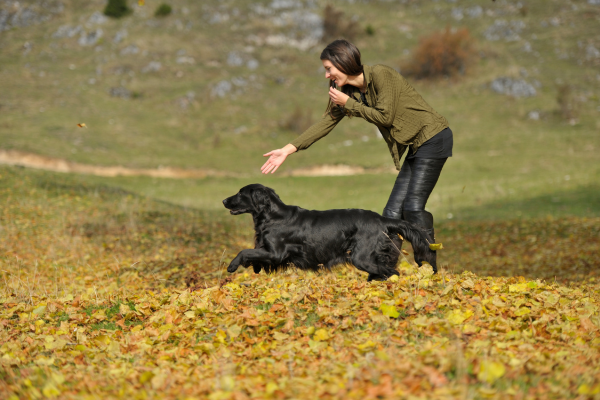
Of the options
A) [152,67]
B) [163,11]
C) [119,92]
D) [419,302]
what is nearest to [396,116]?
[419,302]

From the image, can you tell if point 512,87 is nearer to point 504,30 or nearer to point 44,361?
point 504,30

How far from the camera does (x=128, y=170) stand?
87.1 feet

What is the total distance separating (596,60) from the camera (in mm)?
43594

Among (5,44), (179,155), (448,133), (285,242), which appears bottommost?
(179,155)

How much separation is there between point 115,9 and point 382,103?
175 ft

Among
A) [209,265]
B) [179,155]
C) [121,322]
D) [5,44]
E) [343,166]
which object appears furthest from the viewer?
[5,44]

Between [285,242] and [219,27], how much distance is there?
4977 centimetres

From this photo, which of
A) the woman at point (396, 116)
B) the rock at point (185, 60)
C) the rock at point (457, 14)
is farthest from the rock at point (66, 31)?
the woman at point (396, 116)

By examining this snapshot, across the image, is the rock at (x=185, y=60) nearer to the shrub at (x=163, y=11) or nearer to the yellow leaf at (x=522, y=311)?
the shrub at (x=163, y=11)

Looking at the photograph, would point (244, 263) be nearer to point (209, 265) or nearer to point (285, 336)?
point (285, 336)

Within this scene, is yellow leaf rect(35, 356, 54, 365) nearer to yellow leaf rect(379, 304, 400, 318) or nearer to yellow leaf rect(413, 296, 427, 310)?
yellow leaf rect(379, 304, 400, 318)

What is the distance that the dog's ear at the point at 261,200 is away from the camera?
5777 millimetres

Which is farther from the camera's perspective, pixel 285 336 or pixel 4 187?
pixel 4 187

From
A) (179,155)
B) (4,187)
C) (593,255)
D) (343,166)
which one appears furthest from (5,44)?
(593,255)
